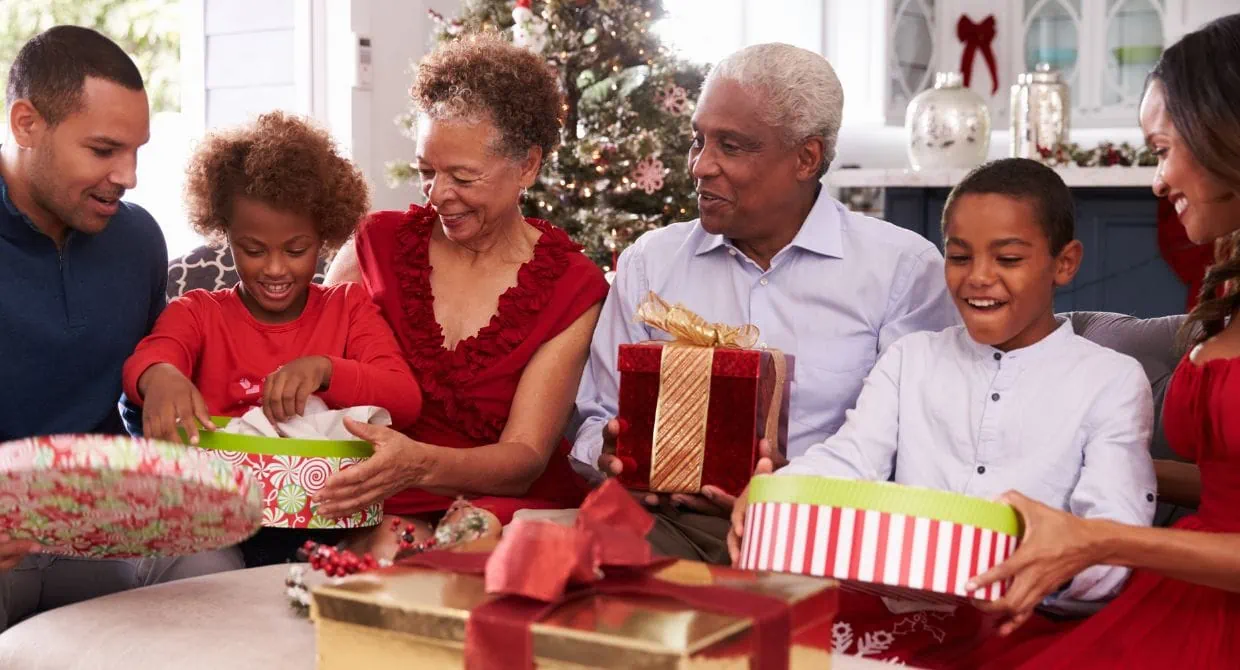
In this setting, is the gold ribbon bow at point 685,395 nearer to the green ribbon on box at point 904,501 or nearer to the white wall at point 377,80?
the green ribbon on box at point 904,501

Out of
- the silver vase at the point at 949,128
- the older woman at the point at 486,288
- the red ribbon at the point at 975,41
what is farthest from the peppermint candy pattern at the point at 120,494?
the red ribbon at the point at 975,41

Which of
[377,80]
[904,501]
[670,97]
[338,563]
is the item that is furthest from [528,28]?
[904,501]

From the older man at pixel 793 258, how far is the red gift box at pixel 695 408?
30 cm

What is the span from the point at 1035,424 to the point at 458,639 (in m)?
1.04

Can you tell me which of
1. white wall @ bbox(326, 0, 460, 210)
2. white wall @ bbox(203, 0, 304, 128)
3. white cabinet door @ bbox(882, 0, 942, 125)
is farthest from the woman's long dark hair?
white cabinet door @ bbox(882, 0, 942, 125)

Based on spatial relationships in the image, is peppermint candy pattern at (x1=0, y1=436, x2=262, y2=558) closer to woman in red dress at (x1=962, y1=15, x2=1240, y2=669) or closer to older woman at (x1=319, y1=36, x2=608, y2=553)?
older woman at (x1=319, y1=36, x2=608, y2=553)

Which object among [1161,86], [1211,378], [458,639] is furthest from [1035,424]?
[458,639]

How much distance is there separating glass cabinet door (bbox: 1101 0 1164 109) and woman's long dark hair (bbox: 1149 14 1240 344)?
5.35m

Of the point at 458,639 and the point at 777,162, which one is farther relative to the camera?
the point at 777,162

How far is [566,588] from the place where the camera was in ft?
3.77

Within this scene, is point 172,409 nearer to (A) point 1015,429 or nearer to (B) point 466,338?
(B) point 466,338

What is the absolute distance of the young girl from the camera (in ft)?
7.15

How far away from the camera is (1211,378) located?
1.73 meters

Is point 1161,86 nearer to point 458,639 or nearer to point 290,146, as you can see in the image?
point 458,639
